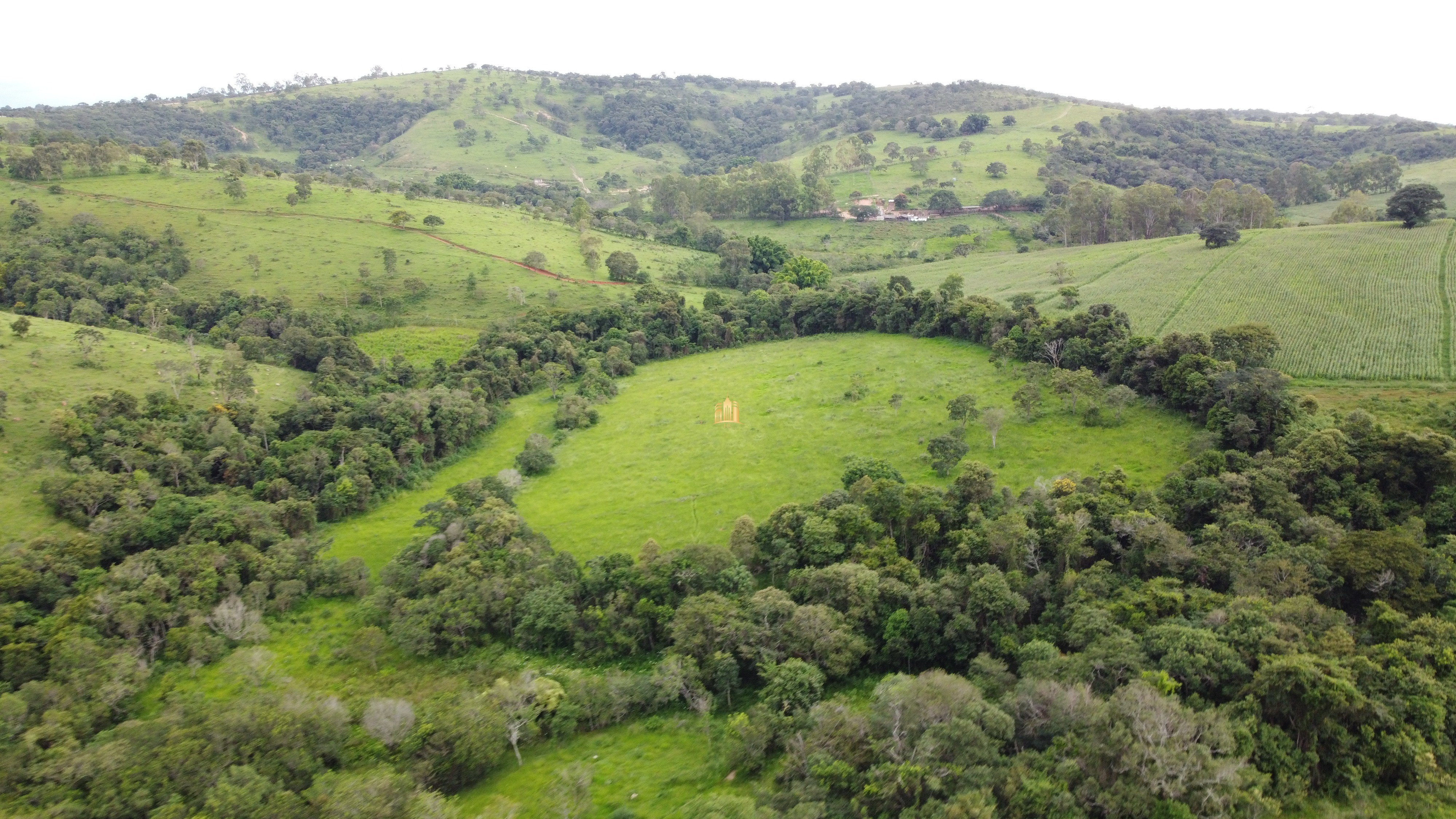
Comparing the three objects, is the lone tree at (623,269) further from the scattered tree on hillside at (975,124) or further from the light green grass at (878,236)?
the scattered tree on hillside at (975,124)

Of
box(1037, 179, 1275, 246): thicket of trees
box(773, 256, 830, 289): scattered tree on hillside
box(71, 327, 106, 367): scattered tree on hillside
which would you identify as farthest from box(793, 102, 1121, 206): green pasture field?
box(71, 327, 106, 367): scattered tree on hillside

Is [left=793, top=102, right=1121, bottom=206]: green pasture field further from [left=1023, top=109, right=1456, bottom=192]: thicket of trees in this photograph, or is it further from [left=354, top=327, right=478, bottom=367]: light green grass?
[left=354, top=327, right=478, bottom=367]: light green grass

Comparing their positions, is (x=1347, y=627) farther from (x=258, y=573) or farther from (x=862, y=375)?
(x=258, y=573)

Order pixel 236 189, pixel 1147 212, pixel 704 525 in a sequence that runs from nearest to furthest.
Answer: pixel 704 525
pixel 236 189
pixel 1147 212

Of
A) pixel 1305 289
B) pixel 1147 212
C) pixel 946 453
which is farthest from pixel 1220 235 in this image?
pixel 946 453

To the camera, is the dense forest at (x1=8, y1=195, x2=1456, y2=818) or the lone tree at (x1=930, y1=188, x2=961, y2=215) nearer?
the dense forest at (x1=8, y1=195, x2=1456, y2=818)

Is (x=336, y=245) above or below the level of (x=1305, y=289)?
above

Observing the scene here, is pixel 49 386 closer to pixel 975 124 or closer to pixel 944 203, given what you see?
pixel 944 203

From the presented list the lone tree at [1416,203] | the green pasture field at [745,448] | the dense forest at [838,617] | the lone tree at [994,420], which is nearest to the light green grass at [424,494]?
the green pasture field at [745,448]
